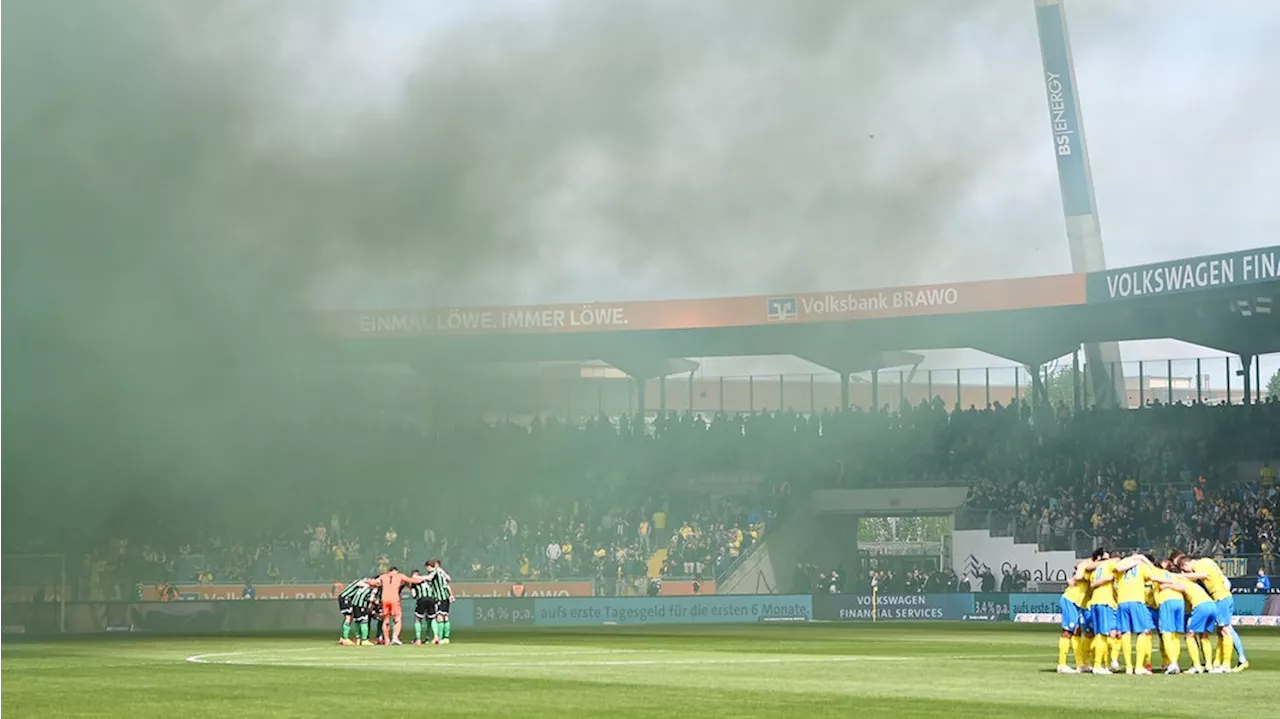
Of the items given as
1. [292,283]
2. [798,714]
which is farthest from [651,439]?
[798,714]

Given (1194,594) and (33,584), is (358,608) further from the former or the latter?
(1194,594)

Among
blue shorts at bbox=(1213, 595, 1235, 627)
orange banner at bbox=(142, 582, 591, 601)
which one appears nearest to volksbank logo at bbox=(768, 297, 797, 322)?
orange banner at bbox=(142, 582, 591, 601)

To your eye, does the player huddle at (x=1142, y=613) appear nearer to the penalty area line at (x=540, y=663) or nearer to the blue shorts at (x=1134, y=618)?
the blue shorts at (x=1134, y=618)

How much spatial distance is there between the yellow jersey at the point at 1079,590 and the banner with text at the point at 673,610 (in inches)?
1305

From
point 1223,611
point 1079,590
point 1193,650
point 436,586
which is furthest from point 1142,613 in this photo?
point 436,586

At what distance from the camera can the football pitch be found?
74.0 feet

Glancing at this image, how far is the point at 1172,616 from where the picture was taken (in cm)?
3016

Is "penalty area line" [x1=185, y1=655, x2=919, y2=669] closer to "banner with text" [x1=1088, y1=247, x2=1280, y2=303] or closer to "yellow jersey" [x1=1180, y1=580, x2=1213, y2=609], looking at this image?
"yellow jersey" [x1=1180, y1=580, x2=1213, y2=609]

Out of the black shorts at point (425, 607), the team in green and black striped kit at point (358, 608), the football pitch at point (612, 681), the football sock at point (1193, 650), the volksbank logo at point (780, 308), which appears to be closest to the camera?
the football pitch at point (612, 681)

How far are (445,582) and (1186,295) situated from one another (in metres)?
31.1

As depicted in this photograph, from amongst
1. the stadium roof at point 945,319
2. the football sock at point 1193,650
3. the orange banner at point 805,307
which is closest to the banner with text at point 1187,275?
the stadium roof at point 945,319

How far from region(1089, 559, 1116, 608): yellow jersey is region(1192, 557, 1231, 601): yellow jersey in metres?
1.98

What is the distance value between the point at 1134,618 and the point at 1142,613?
0.51 ft

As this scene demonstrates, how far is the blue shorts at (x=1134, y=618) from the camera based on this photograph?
29.7 metres
